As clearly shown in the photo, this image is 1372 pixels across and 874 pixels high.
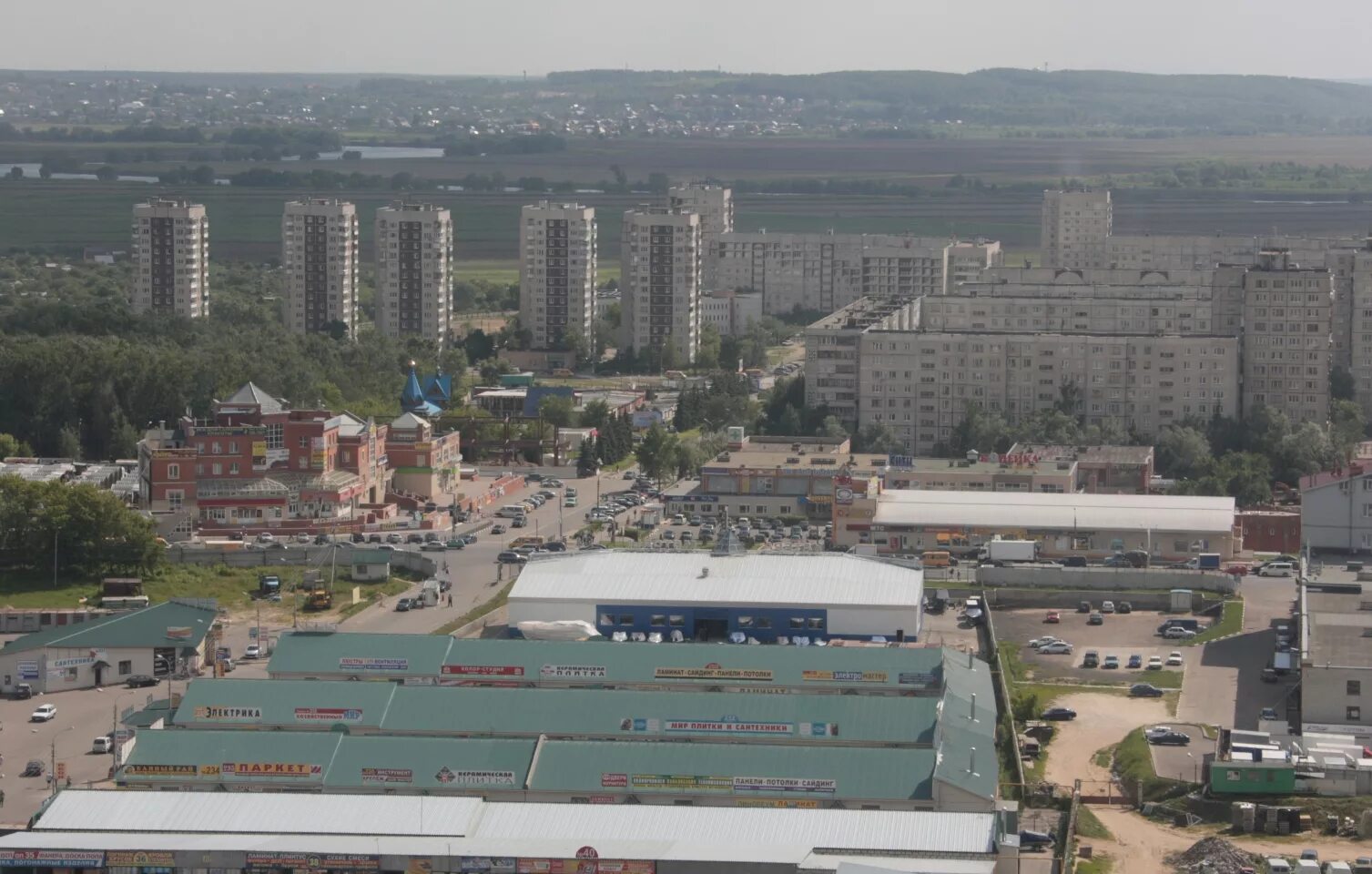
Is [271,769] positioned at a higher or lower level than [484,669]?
lower

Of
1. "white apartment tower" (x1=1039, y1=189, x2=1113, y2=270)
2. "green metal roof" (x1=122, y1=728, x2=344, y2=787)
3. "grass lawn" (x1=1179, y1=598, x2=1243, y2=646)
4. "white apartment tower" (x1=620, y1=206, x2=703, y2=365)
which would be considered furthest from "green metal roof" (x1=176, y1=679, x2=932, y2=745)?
"white apartment tower" (x1=1039, y1=189, x2=1113, y2=270)

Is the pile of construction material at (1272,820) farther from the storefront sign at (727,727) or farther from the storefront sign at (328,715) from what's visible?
the storefront sign at (328,715)

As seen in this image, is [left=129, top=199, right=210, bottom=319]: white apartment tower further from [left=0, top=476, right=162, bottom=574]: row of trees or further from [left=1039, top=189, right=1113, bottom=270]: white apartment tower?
[left=0, top=476, right=162, bottom=574]: row of trees

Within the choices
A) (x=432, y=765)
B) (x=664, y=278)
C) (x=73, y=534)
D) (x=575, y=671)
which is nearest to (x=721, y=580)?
(x=575, y=671)

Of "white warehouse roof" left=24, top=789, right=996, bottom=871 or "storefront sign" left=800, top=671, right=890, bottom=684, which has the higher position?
"storefront sign" left=800, top=671, right=890, bottom=684

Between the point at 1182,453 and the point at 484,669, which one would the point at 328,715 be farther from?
the point at 1182,453

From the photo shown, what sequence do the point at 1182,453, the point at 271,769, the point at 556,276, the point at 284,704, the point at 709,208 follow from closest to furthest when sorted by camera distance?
the point at 271,769
the point at 284,704
the point at 1182,453
the point at 556,276
the point at 709,208

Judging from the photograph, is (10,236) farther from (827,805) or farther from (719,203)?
(827,805)

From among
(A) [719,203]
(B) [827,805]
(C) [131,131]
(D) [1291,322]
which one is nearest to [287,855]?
(B) [827,805]
